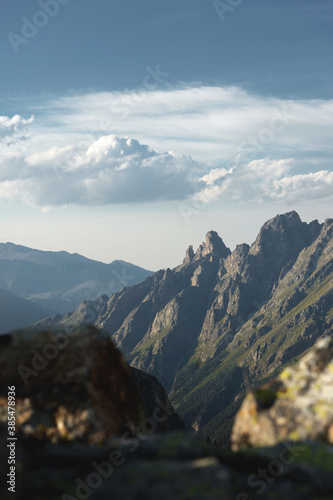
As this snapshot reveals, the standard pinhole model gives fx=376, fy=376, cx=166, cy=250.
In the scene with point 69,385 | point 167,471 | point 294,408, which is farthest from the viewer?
point 69,385

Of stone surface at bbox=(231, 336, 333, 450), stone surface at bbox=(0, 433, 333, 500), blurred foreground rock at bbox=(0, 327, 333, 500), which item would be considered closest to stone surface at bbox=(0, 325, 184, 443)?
blurred foreground rock at bbox=(0, 327, 333, 500)

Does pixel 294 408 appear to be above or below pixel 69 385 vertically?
below

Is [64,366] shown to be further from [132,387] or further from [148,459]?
[148,459]

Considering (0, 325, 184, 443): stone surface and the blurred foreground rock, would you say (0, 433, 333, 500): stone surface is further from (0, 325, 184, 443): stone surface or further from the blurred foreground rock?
(0, 325, 184, 443): stone surface

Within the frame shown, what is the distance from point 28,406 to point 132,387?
19.1ft

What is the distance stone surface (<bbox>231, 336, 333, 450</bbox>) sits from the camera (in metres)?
16.8

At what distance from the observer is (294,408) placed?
17516 mm

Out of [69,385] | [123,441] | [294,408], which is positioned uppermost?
[69,385]

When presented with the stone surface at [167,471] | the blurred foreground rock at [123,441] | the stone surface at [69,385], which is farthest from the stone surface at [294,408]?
the stone surface at [69,385]

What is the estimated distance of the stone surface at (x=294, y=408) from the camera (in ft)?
55.2

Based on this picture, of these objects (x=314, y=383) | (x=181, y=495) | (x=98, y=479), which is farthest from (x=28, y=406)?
(x=314, y=383)

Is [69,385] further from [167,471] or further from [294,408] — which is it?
[294,408]

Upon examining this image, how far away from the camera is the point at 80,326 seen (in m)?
21.7

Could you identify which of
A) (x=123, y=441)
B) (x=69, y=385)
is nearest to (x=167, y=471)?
(x=123, y=441)
